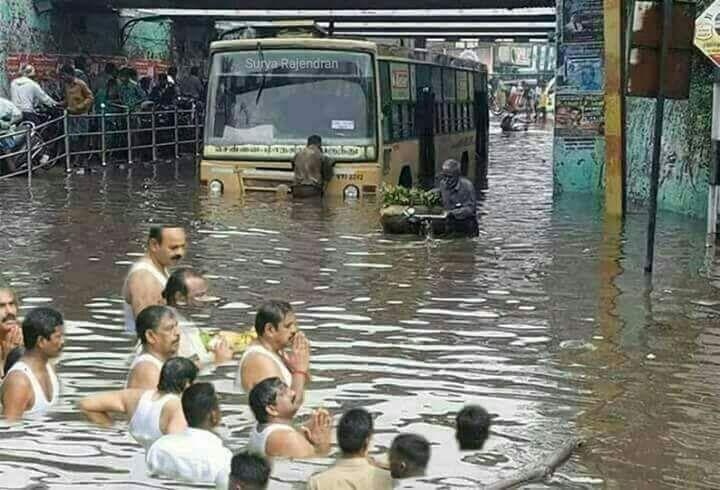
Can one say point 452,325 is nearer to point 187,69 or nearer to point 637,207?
point 637,207

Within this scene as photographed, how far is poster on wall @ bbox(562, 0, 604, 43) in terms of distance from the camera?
1997 cm

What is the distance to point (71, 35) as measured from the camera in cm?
2728

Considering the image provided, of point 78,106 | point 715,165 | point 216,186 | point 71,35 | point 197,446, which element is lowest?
point 197,446

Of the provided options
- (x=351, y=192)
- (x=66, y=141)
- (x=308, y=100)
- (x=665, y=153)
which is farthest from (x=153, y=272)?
(x=66, y=141)

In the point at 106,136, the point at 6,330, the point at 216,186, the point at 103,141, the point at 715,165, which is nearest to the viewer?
→ the point at 6,330

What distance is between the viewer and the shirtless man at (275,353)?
655 cm

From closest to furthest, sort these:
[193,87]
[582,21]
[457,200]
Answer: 1. [457,200]
2. [582,21]
3. [193,87]

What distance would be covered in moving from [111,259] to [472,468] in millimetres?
7235

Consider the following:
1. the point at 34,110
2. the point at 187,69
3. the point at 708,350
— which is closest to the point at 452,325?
the point at 708,350

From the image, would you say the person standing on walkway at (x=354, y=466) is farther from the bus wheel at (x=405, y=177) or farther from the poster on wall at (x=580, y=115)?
the poster on wall at (x=580, y=115)

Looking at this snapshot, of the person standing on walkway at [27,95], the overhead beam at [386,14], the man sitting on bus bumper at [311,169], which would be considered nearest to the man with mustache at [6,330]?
the man sitting on bus bumper at [311,169]

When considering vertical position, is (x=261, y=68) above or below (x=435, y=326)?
above

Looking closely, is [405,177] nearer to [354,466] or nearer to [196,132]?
[196,132]

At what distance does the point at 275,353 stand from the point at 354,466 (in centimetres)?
182
